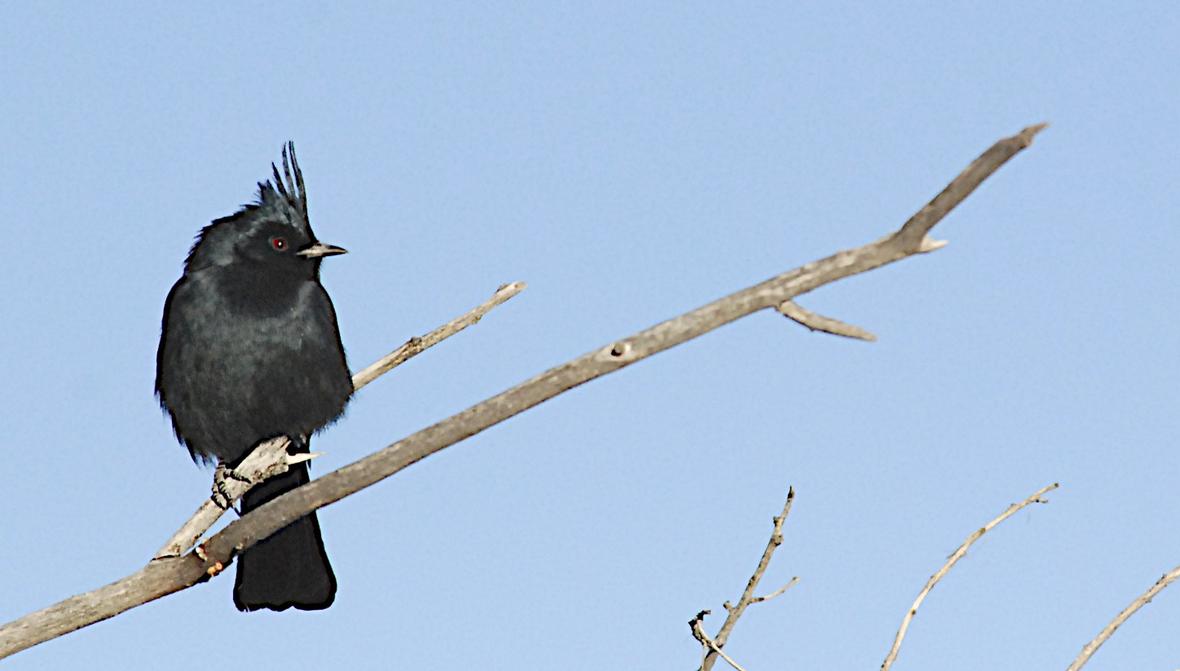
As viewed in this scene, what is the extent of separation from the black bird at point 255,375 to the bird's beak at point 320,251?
167 mm

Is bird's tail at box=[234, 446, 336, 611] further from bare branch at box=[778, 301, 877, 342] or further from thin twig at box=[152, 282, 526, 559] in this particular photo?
bare branch at box=[778, 301, 877, 342]

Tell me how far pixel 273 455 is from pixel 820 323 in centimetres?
318

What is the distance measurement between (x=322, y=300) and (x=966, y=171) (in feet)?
12.2

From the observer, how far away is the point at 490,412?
3896 millimetres

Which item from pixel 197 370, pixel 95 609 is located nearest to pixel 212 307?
pixel 197 370

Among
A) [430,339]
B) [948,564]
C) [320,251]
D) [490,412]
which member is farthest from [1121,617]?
[320,251]

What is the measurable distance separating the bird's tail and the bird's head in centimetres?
124

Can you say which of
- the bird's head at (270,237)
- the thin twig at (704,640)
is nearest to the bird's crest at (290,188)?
the bird's head at (270,237)

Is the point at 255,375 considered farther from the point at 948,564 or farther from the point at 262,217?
the point at 948,564

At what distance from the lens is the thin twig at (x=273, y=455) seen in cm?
543

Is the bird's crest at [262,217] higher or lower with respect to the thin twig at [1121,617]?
higher

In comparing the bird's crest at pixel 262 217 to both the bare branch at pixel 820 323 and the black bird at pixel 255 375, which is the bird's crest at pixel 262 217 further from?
the bare branch at pixel 820 323

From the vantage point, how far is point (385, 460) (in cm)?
411

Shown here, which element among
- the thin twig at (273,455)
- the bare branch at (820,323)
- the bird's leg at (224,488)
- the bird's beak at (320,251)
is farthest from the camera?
the bird's beak at (320,251)
